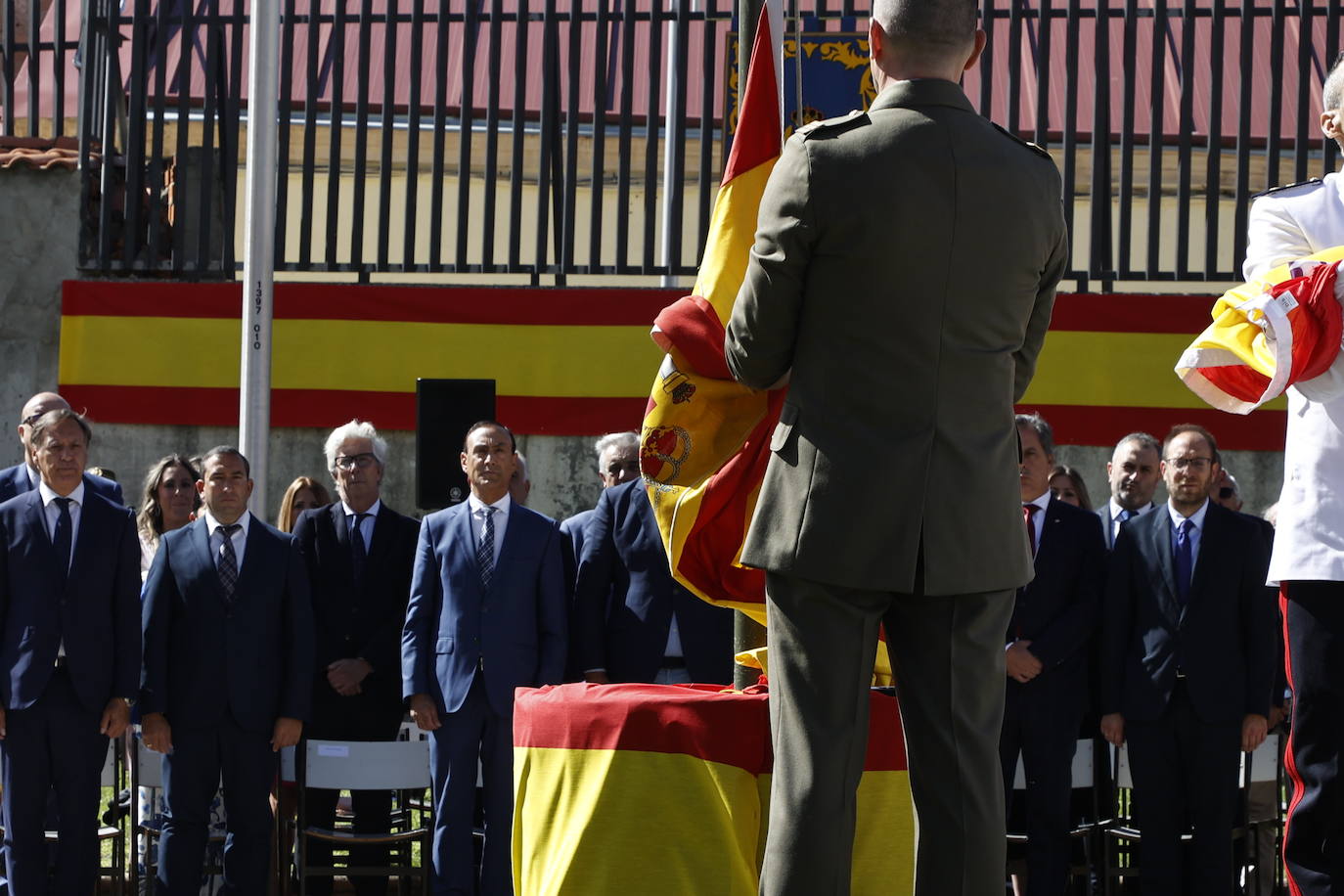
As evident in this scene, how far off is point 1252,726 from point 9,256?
8.03 metres

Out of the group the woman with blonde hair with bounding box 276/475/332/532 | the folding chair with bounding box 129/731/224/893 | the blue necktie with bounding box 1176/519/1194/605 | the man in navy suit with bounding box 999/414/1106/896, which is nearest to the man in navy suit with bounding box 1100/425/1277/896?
the blue necktie with bounding box 1176/519/1194/605

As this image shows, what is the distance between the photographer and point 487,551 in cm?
687

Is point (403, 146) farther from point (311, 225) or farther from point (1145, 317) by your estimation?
point (1145, 317)

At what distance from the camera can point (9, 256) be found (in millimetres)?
10758

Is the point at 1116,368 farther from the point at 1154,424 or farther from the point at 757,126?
the point at 757,126

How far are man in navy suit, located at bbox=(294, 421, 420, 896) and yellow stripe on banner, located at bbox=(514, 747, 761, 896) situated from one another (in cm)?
376

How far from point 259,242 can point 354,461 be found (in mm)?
1813

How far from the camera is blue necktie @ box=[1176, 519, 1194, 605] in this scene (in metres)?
6.61

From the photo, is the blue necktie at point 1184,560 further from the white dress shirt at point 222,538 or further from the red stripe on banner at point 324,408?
the red stripe on banner at point 324,408

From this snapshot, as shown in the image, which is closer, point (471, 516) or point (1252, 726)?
point (1252, 726)

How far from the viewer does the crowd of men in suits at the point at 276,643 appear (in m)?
6.30

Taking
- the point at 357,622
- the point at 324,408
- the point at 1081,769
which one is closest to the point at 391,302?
the point at 324,408

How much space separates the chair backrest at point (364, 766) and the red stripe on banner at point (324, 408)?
3839 millimetres

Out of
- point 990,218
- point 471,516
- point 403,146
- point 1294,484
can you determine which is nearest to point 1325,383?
point 1294,484
